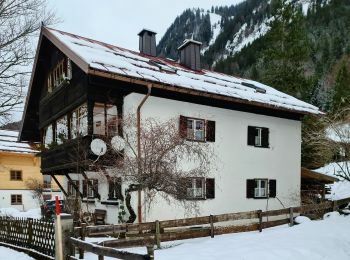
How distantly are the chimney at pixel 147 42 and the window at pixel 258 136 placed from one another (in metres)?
7.45

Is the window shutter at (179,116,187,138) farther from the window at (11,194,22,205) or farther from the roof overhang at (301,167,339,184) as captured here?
the window at (11,194,22,205)

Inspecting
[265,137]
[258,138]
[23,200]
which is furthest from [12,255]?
[23,200]

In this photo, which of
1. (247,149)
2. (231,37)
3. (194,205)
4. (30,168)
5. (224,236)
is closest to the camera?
(224,236)

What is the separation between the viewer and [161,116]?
15445 millimetres

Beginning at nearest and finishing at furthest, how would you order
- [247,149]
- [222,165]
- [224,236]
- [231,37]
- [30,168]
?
[224,236], [222,165], [247,149], [30,168], [231,37]

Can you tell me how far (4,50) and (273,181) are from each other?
1454cm

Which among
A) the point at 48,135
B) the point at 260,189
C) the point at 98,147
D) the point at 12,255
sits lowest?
the point at 12,255

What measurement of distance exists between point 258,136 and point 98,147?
9252 millimetres

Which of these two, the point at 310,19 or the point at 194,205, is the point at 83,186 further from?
the point at 310,19

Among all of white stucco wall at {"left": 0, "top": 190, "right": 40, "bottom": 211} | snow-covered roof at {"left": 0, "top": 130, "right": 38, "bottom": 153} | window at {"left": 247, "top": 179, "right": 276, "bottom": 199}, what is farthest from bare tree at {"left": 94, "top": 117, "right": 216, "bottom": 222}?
white stucco wall at {"left": 0, "top": 190, "right": 40, "bottom": 211}

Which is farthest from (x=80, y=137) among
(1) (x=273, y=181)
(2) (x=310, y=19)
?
(2) (x=310, y=19)

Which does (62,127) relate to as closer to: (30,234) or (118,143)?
(118,143)

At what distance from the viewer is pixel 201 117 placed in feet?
55.1

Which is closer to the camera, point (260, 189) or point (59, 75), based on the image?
point (59, 75)
